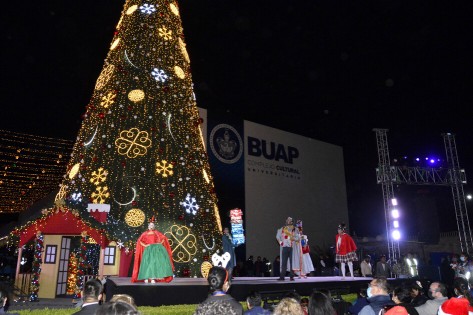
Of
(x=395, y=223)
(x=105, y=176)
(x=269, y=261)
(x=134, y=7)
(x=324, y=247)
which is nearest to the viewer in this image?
(x=105, y=176)

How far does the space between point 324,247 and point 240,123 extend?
Result: 9366mm

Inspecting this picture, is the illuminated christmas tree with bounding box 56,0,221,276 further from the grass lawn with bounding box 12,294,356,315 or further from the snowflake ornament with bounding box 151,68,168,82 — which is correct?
the grass lawn with bounding box 12,294,356,315

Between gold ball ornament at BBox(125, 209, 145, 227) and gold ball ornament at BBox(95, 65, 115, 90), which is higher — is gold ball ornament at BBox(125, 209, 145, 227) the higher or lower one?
the lower one

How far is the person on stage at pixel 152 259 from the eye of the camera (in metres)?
8.67

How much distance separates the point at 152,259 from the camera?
345 inches

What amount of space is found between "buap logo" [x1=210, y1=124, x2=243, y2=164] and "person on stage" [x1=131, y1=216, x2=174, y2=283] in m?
11.6

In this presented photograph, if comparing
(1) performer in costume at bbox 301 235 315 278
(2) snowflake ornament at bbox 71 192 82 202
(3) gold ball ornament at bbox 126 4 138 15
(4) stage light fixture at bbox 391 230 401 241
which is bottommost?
(1) performer in costume at bbox 301 235 315 278

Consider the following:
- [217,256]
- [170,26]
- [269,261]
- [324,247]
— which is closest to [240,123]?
[269,261]

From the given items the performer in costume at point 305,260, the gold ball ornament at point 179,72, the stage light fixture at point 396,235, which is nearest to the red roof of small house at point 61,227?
the gold ball ornament at point 179,72

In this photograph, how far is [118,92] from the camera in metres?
10.9

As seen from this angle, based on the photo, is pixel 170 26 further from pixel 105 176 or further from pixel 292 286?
pixel 292 286

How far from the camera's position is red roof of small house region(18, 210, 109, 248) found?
980 cm

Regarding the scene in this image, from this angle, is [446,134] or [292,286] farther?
[446,134]

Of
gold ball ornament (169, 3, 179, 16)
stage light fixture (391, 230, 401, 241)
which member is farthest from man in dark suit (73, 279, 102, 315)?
stage light fixture (391, 230, 401, 241)
